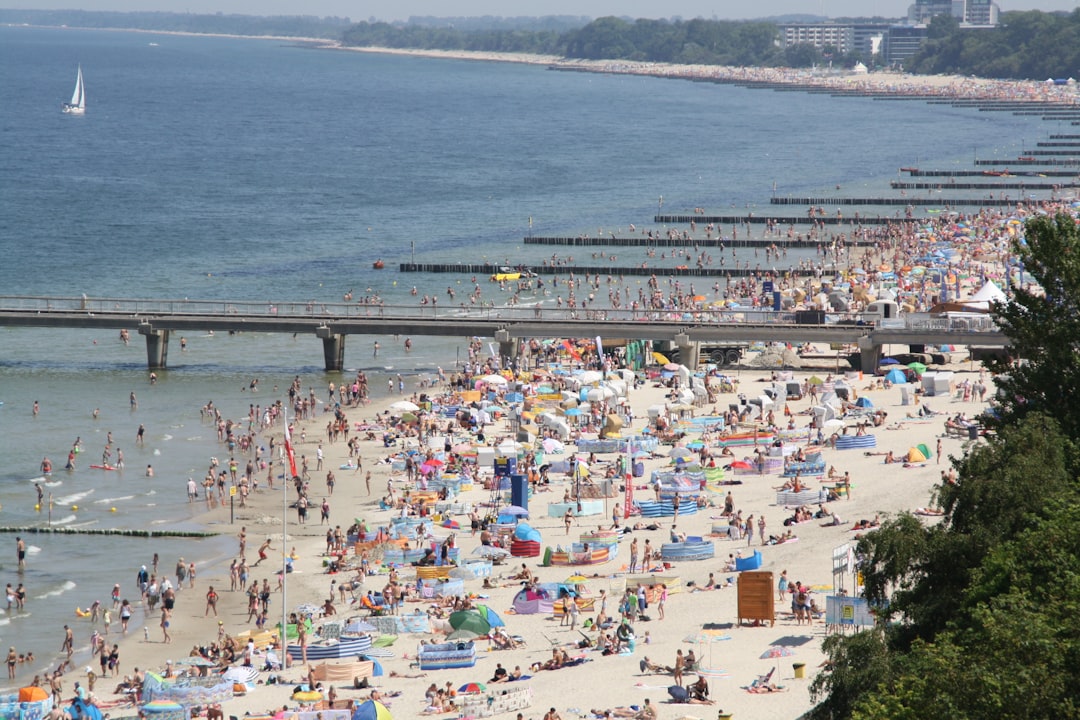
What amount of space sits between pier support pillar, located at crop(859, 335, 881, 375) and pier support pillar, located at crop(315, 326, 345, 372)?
Answer: 727 inches

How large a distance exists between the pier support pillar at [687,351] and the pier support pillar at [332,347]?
12373 millimetres

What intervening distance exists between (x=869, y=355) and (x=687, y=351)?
603 cm

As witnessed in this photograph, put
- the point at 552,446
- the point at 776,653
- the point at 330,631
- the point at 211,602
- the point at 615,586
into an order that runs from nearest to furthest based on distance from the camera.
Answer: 1. the point at 776,653
2. the point at 330,631
3. the point at 615,586
4. the point at 211,602
5. the point at 552,446

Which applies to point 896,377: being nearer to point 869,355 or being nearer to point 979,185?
point 869,355

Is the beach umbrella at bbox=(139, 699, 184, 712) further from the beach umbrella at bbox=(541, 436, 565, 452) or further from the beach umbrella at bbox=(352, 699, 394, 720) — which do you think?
the beach umbrella at bbox=(541, 436, 565, 452)

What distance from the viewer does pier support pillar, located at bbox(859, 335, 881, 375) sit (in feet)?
168

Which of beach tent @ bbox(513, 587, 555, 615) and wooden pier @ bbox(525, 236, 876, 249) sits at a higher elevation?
wooden pier @ bbox(525, 236, 876, 249)

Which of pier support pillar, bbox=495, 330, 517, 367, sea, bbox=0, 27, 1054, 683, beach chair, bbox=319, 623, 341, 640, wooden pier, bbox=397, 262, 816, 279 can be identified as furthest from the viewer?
wooden pier, bbox=397, 262, 816, 279

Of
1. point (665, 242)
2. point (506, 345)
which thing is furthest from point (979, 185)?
point (506, 345)

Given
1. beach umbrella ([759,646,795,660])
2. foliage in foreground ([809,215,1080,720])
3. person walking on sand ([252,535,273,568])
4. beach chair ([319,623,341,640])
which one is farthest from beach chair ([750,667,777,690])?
person walking on sand ([252,535,273,568])

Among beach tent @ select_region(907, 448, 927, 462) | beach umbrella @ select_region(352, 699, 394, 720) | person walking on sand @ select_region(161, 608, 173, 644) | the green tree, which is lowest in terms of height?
person walking on sand @ select_region(161, 608, 173, 644)

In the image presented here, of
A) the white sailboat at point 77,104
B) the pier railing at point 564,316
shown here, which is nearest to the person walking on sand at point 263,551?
the pier railing at point 564,316

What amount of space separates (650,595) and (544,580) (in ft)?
10.1

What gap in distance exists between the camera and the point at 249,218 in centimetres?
10006
